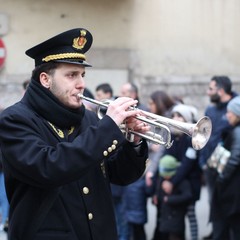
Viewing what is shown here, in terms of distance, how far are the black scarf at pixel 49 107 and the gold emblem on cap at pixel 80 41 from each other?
0.28 metres

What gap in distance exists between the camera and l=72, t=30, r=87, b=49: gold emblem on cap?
315 cm

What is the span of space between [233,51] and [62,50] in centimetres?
959

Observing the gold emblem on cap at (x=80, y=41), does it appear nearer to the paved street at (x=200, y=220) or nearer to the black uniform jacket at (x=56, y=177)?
the black uniform jacket at (x=56, y=177)

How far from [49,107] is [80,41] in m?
0.41

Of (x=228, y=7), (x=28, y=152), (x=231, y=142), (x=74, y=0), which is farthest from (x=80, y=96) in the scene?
(x=228, y=7)

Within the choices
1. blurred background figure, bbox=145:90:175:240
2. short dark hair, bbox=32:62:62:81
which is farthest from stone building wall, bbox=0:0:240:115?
short dark hair, bbox=32:62:62:81

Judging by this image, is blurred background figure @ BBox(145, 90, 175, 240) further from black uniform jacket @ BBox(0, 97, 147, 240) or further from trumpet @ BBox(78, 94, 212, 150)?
black uniform jacket @ BBox(0, 97, 147, 240)

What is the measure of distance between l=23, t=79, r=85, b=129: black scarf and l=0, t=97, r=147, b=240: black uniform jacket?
0.03 metres

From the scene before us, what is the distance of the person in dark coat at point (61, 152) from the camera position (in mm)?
2830

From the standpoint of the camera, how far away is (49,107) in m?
3.01

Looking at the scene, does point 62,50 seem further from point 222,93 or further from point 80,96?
Result: point 222,93

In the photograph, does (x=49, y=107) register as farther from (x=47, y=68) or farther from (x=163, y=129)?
(x=163, y=129)

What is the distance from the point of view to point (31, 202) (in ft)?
9.57

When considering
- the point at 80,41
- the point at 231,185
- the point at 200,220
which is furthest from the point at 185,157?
the point at 80,41
